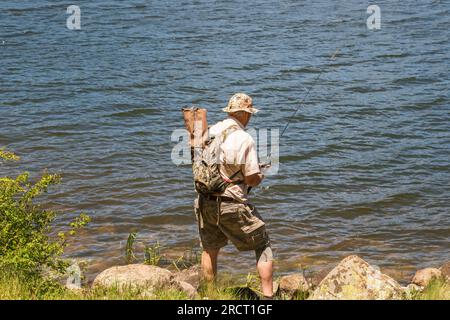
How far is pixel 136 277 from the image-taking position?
25.4ft

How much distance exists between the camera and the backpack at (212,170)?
694cm

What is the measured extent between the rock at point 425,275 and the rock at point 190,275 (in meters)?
2.17

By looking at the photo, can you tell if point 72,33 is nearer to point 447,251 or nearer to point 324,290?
point 447,251

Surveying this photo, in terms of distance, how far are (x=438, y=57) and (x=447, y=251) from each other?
795 cm

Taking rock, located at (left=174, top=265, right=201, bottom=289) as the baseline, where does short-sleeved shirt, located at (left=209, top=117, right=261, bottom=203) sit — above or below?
above

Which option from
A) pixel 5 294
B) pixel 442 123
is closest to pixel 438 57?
pixel 442 123

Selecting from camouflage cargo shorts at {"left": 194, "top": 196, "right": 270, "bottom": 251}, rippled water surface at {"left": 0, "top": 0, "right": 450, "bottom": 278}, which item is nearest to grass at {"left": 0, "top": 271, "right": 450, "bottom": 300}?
camouflage cargo shorts at {"left": 194, "top": 196, "right": 270, "bottom": 251}

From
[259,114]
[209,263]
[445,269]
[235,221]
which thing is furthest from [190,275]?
[259,114]

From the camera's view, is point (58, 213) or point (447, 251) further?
point (58, 213)

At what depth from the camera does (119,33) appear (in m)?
20.0

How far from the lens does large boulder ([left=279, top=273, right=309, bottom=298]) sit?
805 cm

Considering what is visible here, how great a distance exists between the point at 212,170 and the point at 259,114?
7.55 metres

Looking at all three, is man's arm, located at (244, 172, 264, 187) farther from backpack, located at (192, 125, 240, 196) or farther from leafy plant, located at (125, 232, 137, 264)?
leafy plant, located at (125, 232, 137, 264)

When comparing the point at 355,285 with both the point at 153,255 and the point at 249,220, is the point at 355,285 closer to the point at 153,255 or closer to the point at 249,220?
the point at 249,220
